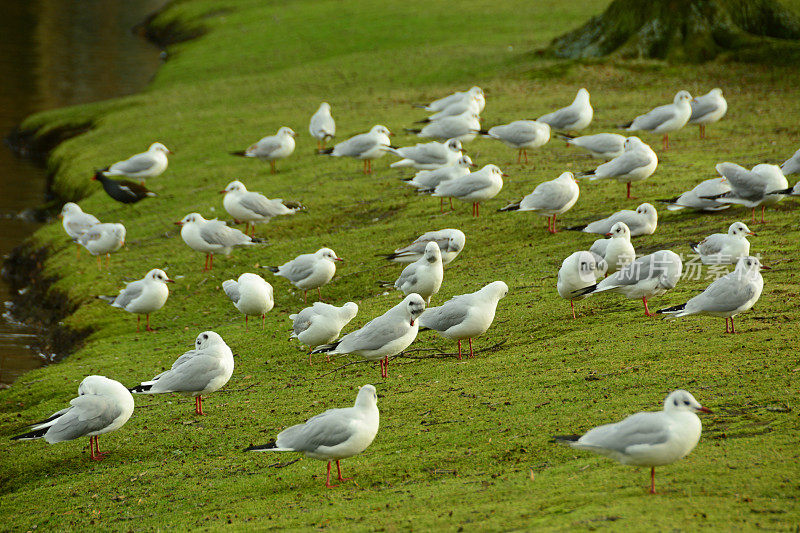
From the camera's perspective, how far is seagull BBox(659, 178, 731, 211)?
16.7 metres

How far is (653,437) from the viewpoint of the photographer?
8023 mm

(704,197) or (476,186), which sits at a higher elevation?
(476,186)

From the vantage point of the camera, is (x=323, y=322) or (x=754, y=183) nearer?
(x=323, y=322)

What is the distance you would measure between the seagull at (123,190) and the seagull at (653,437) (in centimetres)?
1963

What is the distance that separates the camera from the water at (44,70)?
82.8ft

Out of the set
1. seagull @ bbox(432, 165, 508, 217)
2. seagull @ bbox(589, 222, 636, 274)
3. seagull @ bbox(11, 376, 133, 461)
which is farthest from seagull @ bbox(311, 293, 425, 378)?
seagull @ bbox(432, 165, 508, 217)

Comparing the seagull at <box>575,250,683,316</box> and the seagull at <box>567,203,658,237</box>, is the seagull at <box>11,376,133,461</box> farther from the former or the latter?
the seagull at <box>567,203,658,237</box>

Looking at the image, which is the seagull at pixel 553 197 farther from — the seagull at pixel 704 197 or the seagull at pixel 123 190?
the seagull at pixel 123 190

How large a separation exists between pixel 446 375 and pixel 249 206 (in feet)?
30.4

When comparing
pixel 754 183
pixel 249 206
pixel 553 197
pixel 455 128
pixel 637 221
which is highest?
pixel 455 128

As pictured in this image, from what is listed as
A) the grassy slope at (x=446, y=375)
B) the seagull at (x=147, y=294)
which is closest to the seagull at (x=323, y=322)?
the grassy slope at (x=446, y=375)

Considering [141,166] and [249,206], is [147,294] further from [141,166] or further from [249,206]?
[141,166]

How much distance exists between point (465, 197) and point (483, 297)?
269 inches

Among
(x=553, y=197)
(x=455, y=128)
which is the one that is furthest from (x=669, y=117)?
(x=553, y=197)
